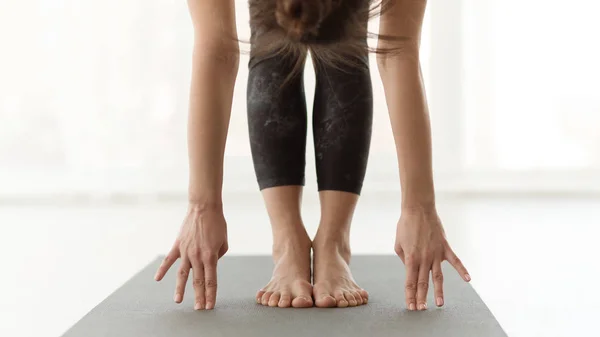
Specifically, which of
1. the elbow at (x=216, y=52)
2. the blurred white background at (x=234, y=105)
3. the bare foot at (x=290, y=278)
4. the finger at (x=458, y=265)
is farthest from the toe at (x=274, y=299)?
the blurred white background at (x=234, y=105)

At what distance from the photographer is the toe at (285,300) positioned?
148 centimetres

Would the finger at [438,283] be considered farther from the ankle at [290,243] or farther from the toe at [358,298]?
the ankle at [290,243]

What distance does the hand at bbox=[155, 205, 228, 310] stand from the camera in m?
1.39

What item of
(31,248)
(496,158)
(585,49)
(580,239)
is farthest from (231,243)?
(585,49)

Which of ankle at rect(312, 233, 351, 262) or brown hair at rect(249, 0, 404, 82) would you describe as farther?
ankle at rect(312, 233, 351, 262)

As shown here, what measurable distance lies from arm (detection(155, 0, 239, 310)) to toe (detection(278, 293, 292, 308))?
13 centimetres

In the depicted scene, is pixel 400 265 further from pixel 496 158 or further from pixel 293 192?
pixel 496 158

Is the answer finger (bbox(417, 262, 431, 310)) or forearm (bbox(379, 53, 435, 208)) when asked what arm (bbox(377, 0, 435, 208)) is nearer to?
forearm (bbox(379, 53, 435, 208))

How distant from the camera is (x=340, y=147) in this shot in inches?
66.7

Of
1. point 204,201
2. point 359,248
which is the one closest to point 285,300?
point 204,201

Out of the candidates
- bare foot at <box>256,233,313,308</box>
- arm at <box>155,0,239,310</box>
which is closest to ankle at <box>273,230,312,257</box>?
bare foot at <box>256,233,313,308</box>

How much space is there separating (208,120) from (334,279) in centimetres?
41

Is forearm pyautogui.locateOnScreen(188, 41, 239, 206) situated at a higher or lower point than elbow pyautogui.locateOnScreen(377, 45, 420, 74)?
lower

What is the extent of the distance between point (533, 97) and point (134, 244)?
268 cm
